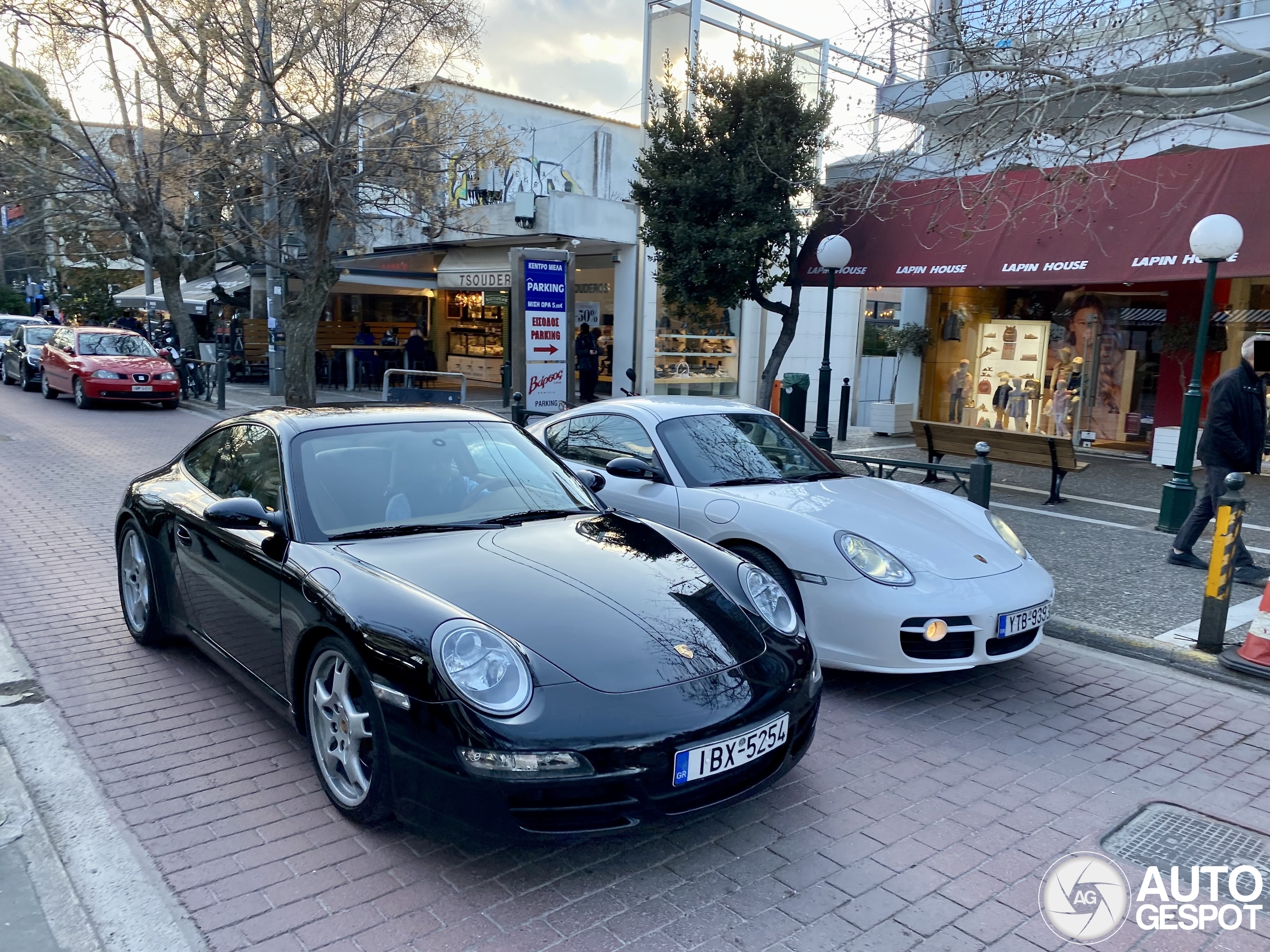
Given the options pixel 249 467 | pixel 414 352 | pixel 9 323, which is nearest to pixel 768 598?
pixel 249 467

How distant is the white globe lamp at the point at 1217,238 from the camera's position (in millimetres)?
8297

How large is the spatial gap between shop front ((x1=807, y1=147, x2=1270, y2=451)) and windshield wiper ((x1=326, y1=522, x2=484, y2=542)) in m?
6.90

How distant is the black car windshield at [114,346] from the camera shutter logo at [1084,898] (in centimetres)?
2014

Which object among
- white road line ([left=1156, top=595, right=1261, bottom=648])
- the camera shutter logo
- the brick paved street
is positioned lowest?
the brick paved street

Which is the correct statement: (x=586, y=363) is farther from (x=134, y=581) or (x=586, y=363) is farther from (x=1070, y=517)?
(x=134, y=581)

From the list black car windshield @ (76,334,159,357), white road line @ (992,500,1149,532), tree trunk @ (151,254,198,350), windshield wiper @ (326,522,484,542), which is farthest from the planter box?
tree trunk @ (151,254,198,350)

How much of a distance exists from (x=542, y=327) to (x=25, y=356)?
1661 cm

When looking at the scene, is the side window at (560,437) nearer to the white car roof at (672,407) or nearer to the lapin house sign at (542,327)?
the white car roof at (672,407)

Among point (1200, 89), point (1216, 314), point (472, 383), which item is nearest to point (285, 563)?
point (1200, 89)

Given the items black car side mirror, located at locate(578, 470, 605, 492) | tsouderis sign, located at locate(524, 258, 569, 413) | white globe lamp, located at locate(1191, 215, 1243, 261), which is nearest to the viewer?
black car side mirror, located at locate(578, 470, 605, 492)

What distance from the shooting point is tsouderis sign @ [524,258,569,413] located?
40.8 feet

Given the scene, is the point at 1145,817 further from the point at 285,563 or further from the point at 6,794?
the point at 6,794

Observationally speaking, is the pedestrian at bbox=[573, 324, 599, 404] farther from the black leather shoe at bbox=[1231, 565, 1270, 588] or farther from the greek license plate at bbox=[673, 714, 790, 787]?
the greek license plate at bbox=[673, 714, 790, 787]

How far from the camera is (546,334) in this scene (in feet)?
41.5
